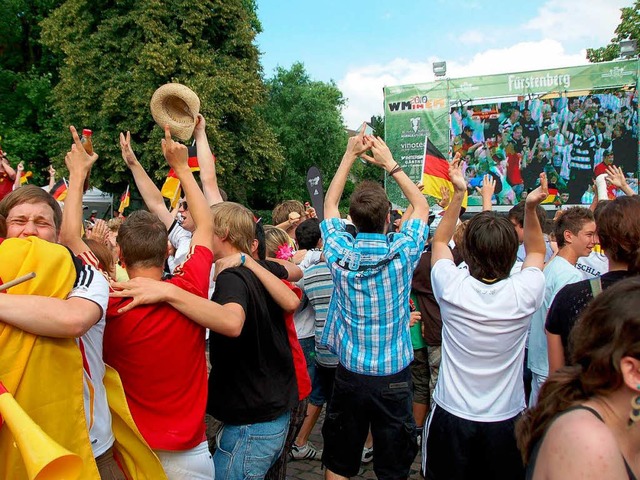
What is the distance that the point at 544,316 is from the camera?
11.7 feet

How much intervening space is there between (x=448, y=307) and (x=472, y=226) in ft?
1.52

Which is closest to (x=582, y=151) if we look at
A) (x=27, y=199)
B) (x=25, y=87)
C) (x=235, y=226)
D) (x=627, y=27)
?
(x=627, y=27)

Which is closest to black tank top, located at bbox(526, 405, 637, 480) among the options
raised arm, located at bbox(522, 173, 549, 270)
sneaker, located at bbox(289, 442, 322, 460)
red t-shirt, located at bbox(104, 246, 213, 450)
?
red t-shirt, located at bbox(104, 246, 213, 450)

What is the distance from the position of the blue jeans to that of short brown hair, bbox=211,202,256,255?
91 cm

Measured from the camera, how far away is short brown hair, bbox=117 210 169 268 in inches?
99.1

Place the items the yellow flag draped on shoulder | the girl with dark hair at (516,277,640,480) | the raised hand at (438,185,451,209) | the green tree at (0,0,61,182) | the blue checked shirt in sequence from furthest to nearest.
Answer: the green tree at (0,0,61,182) < the raised hand at (438,185,451,209) < the blue checked shirt < the yellow flag draped on shoulder < the girl with dark hair at (516,277,640,480)

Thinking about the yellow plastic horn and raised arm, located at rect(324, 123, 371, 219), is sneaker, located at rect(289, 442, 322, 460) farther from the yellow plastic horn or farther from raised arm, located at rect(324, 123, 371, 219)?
the yellow plastic horn

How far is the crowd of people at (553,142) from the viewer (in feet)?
66.9

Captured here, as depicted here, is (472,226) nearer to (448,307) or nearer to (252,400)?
(448,307)

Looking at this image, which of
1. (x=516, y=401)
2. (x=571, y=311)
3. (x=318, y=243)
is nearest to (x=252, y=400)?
(x=516, y=401)

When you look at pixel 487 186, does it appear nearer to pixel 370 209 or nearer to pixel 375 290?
pixel 370 209

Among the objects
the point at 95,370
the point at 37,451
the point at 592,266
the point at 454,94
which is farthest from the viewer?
the point at 454,94

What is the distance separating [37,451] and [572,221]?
355cm

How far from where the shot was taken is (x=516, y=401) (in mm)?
3006
